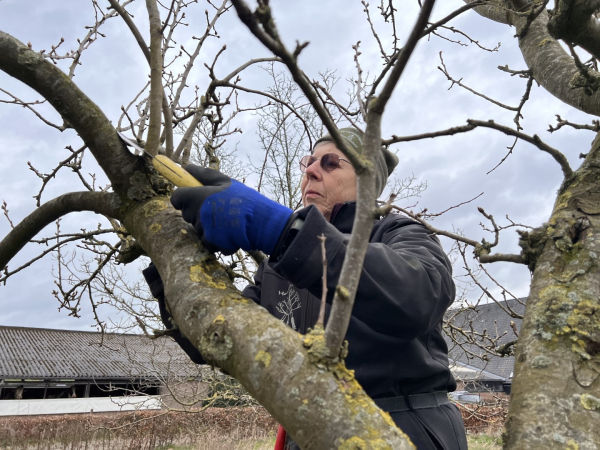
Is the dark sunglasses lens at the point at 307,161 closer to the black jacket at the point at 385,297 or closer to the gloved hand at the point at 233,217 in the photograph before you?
the black jacket at the point at 385,297

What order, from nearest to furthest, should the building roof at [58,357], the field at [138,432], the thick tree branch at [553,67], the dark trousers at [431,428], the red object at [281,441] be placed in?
the dark trousers at [431,428], the red object at [281,441], the thick tree branch at [553,67], the field at [138,432], the building roof at [58,357]

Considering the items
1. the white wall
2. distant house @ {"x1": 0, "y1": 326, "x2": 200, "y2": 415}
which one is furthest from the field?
the white wall

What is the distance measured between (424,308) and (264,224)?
0.50 m

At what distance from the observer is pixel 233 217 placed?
129cm

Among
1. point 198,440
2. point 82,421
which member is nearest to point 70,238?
point 198,440

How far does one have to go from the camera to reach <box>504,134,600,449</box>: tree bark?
84cm

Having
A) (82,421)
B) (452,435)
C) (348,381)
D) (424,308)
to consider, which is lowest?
(82,421)

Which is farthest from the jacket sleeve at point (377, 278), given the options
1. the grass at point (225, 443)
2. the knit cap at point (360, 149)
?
the grass at point (225, 443)

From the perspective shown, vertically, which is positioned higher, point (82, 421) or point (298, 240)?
point (298, 240)

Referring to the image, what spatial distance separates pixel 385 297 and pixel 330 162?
1082 mm

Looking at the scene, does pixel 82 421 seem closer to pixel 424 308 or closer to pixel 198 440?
pixel 198 440

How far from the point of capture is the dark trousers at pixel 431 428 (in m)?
1.42

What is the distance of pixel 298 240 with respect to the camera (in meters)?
1.15

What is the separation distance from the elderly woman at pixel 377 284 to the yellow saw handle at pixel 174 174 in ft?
0.11
